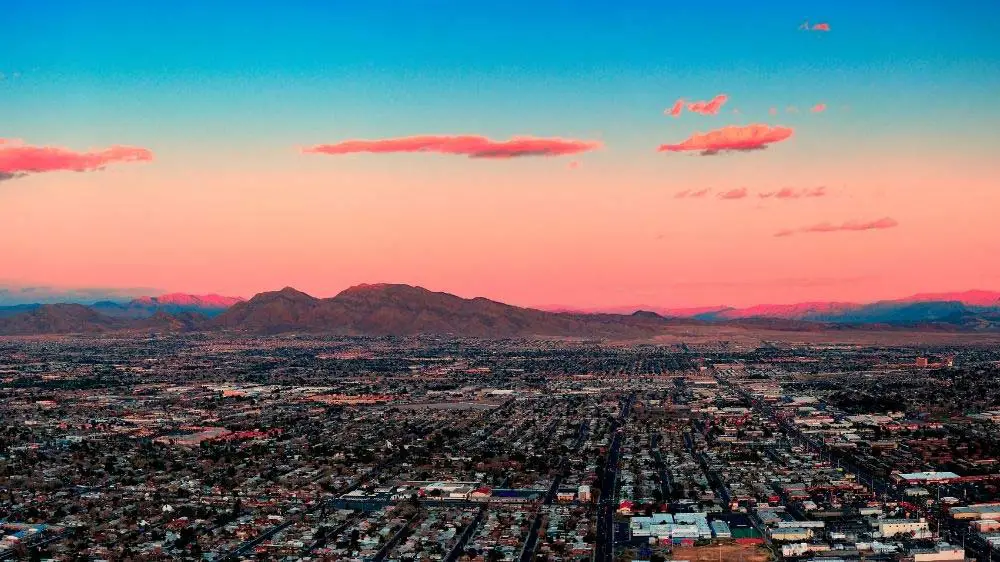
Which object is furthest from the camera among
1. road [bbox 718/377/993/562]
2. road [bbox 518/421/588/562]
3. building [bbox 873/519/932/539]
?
building [bbox 873/519/932/539]

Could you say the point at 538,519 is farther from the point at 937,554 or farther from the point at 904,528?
the point at 937,554

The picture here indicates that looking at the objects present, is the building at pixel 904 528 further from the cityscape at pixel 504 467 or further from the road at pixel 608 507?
the road at pixel 608 507

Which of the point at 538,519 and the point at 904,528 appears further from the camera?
the point at 538,519

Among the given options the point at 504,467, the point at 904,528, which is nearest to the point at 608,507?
the point at 504,467

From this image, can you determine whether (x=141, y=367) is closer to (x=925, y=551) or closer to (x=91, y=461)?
(x=91, y=461)

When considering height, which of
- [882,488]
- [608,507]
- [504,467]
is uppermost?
[504,467]

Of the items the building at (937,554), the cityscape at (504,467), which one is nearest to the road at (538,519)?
the cityscape at (504,467)

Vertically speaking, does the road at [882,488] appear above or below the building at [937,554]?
above

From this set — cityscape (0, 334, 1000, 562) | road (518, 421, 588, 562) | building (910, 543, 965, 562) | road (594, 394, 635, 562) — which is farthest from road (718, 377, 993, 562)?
road (518, 421, 588, 562)

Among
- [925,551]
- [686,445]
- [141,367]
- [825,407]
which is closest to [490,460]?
[686,445]

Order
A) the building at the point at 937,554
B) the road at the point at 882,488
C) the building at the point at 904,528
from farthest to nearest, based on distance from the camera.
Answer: the building at the point at 904,528
the road at the point at 882,488
the building at the point at 937,554

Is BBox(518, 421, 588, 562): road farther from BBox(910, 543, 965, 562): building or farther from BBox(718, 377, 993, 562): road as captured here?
BBox(718, 377, 993, 562): road
